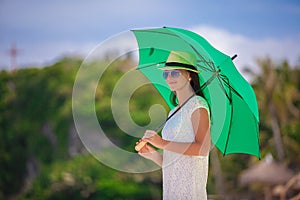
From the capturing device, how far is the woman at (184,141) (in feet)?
7.17

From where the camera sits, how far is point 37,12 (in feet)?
67.5

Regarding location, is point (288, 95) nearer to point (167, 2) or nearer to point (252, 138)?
point (167, 2)

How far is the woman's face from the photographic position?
89.7 inches

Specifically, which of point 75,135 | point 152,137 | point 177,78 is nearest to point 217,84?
point 177,78


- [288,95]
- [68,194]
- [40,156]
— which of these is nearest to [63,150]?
[40,156]

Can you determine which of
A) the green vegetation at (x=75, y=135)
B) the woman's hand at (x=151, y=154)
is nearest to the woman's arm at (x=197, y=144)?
the woman's hand at (x=151, y=154)

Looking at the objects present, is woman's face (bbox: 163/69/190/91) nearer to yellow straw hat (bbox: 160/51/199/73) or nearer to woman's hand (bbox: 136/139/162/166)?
yellow straw hat (bbox: 160/51/199/73)

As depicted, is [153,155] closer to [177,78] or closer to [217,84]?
[177,78]

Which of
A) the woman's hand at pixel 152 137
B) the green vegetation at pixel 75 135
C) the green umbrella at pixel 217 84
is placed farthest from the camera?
the green vegetation at pixel 75 135

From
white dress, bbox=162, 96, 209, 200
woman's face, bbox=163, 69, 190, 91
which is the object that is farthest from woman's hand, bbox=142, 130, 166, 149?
woman's face, bbox=163, 69, 190, 91

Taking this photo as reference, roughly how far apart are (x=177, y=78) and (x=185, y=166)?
321 mm

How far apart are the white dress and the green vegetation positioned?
1138 cm

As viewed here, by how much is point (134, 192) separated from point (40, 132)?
8801 millimetres

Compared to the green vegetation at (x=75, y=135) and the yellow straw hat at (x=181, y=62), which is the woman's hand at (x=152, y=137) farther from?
the green vegetation at (x=75, y=135)
